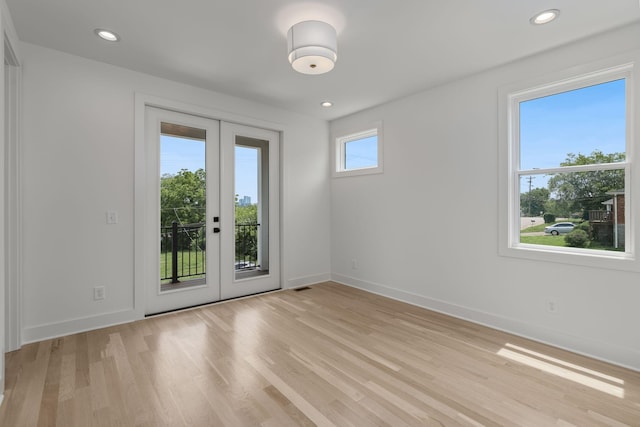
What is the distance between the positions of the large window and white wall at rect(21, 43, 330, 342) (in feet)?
12.2

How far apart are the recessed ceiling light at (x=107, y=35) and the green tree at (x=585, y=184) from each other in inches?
160

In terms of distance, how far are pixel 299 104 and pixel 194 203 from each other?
195 centimetres

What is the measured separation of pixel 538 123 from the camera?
293 cm

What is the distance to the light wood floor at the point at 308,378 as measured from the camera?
5.95 ft

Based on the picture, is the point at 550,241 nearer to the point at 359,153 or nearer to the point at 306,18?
the point at 359,153

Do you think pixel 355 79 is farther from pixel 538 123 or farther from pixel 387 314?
pixel 387 314

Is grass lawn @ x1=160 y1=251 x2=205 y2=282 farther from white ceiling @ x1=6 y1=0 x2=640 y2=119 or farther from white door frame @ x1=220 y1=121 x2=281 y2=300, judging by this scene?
white ceiling @ x1=6 y1=0 x2=640 y2=119

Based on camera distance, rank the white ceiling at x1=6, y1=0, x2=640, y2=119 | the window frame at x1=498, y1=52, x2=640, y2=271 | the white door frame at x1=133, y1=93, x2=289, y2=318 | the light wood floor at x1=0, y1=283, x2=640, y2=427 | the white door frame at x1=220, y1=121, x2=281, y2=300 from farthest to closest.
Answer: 1. the white door frame at x1=220, y1=121, x2=281, y2=300
2. the white door frame at x1=133, y1=93, x2=289, y2=318
3. the window frame at x1=498, y1=52, x2=640, y2=271
4. the white ceiling at x1=6, y1=0, x2=640, y2=119
5. the light wood floor at x1=0, y1=283, x2=640, y2=427

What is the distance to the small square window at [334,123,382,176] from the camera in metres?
4.42

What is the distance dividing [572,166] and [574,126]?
357 millimetres

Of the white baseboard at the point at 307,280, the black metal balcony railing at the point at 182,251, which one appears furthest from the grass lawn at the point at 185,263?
the white baseboard at the point at 307,280

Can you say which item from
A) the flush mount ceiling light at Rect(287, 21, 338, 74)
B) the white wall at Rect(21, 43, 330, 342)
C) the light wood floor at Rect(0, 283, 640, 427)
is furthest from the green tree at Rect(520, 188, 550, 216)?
the white wall at Rect(21, 43, 330, 342)

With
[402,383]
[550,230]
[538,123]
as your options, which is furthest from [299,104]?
[402,383]

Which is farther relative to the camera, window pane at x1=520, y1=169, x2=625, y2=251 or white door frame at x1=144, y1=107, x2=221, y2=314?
white door frame at x1=144, y1=107, x2=221, y2=314
